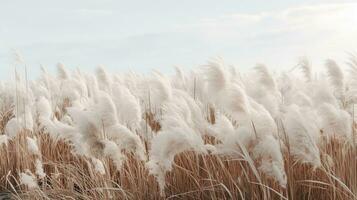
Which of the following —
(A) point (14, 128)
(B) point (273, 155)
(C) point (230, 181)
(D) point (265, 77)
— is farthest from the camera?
(A) point (14, 128)

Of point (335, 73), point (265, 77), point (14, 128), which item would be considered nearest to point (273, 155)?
point (265, 77)

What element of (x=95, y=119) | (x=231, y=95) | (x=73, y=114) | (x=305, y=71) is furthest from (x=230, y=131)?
(x=305, y=71)

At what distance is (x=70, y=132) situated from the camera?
3945mm

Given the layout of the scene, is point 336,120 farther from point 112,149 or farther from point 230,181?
point 112,149

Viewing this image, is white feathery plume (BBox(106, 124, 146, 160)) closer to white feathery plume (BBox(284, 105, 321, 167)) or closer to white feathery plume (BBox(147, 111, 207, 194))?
white feathery plume (BBox(147, 111, 207, 194))

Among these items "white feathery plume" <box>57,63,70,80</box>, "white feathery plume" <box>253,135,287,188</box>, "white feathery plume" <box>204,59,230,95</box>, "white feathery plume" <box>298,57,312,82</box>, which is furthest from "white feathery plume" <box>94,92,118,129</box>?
"white feathery plume" <box>57,63,70,80</box>

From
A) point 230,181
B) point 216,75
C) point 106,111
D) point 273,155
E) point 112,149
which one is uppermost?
point 216,75

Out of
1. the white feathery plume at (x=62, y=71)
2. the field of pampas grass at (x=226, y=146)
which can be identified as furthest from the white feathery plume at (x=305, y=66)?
the white feathery plume at (x=62, y=71)

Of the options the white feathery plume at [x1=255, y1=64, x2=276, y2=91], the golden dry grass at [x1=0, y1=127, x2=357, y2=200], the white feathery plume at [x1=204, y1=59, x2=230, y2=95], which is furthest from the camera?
the white feathery plume at [x1=255, y1=64, x2=276, y2=91]

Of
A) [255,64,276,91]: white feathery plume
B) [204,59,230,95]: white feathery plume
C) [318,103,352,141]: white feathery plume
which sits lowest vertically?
[318,103,352,141]: white feathery plume

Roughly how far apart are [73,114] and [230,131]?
1.15m

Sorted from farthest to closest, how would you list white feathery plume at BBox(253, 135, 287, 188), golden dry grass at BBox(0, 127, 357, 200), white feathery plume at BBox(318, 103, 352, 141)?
1. golden dry grass at BBox(0, 127, 357, 200)
2. white feathery plume at BBox(318, 103, 352, 141)
3. white feathery plume at BBox(253, 135, 287, 188)

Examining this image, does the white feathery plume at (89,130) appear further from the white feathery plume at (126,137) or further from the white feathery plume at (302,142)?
the white feathery plume at (302,142)

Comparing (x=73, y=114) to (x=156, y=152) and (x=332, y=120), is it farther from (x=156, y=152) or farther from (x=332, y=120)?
(x=332, y=120)
